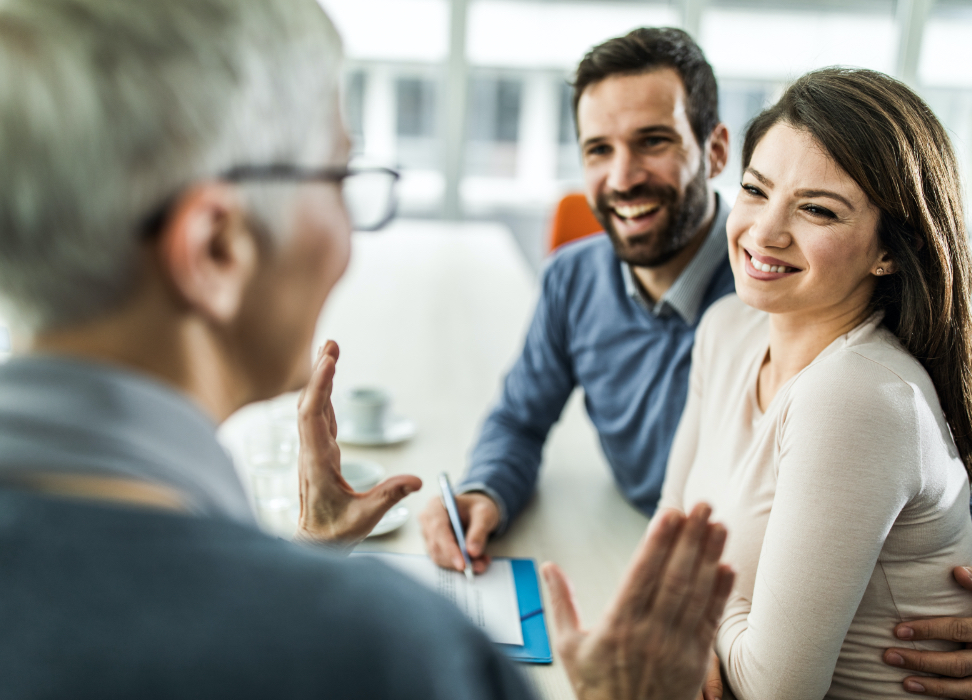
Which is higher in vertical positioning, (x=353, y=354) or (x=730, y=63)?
(x=730, y=63)

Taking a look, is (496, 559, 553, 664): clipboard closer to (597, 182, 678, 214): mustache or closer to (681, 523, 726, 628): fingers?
(681, 523, 726, 628): fingers

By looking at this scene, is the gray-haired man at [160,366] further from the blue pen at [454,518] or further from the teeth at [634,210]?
the teeth at [634,210]

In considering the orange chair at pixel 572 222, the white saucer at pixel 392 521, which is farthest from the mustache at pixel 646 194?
the orange chair at pixel 572 222

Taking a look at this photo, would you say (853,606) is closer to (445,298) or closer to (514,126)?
(445,298)

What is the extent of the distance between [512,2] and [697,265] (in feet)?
15.2

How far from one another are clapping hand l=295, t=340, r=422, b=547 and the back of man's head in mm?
883

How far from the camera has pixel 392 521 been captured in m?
1.26

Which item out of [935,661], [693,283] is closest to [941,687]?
[935,661]

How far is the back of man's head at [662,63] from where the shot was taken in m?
1.50

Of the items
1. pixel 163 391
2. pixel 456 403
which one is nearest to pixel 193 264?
pixel 163 391

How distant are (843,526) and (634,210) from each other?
0.85 m

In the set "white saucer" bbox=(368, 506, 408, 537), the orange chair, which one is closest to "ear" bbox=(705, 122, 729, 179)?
"white saucer" bbox=(368, 506, 408, 537)

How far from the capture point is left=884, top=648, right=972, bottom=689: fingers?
35.8 inches

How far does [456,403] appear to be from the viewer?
185 centimetres
